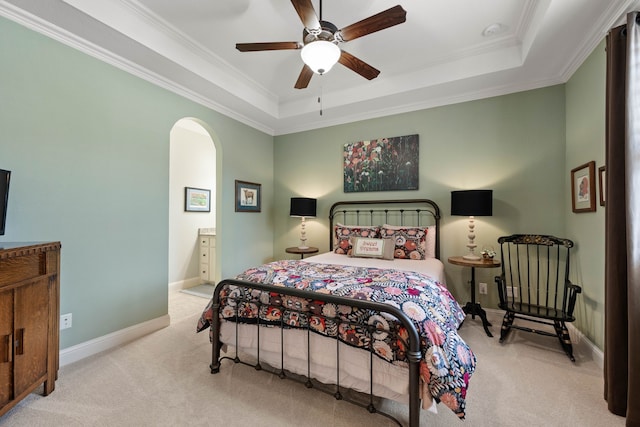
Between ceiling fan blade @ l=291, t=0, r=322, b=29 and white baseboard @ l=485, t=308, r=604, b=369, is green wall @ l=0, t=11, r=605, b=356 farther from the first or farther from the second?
ceiling fan blade @ l=291, t=0, r=322, b=29

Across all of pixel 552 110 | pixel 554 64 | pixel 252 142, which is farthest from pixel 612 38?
pixel 252 142

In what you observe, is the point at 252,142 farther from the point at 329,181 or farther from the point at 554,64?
the point at 554,64

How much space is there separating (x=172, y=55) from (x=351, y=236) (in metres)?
2.70

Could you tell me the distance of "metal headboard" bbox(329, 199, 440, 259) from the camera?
3.56 m

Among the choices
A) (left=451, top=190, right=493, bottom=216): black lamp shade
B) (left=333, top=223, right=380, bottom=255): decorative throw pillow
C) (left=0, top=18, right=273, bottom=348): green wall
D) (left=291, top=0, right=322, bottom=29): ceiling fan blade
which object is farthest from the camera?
(left=333, top=223, right=380, bottom=255): decorative throw pillow

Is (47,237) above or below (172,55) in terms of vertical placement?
below

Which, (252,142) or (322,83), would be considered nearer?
(322,83)

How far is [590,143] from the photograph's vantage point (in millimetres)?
2348

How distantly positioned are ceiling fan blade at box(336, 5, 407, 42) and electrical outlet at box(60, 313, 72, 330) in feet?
9.91

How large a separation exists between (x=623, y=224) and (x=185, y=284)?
16.7 ft

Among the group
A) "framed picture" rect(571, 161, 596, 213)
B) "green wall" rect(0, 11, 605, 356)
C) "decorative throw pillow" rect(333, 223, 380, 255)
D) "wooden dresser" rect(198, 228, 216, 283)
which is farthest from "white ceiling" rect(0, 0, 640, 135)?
"wooden dresser" rect(198, 228, 216, 283)

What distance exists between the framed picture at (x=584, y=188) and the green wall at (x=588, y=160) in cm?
6

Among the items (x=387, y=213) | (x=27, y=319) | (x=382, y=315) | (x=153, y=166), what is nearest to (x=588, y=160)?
(x=387, y=213)

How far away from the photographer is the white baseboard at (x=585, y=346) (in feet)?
7.00
